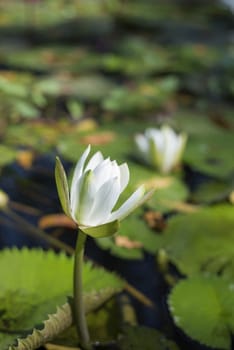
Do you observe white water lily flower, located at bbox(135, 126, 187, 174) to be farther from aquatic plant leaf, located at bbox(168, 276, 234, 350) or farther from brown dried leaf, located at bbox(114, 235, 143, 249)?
aquatic plant leaf, located at bbox(168, 276, 234, 350)

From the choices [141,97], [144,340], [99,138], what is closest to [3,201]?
[99,138]

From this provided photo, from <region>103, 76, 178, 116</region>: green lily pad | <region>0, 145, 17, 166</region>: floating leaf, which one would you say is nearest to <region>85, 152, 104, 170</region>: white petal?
<region>0, 145, 17, 166</region>: floating leaf

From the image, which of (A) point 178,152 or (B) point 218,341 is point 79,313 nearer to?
(B) point 218,341

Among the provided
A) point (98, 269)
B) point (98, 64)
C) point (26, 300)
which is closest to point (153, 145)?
point (98, 269)

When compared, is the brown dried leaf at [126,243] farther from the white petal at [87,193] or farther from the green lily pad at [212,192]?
the white petal at [87,193]

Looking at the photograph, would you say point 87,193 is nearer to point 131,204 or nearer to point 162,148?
point 131,204
